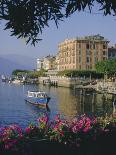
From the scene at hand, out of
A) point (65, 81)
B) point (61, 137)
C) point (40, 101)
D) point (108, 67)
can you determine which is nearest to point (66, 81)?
point (65, 81)

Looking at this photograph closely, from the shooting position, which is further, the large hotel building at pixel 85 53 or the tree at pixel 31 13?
the large hotel building at pixel 85 53

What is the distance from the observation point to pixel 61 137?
37.9 feet

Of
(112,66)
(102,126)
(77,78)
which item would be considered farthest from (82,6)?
(77,78)

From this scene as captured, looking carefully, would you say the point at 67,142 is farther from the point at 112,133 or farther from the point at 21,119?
the point at 21,119

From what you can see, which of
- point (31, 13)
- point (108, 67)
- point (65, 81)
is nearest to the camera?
point (31, 13)

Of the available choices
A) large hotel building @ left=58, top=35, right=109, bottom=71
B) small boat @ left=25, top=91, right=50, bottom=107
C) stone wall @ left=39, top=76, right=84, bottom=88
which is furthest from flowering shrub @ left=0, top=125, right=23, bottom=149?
large hotel building @ left=58, top=35, right=109, bottom=71

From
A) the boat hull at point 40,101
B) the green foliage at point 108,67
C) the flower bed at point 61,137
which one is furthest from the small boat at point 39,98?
the flower bed at point 61,137

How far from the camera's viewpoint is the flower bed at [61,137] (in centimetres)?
1060

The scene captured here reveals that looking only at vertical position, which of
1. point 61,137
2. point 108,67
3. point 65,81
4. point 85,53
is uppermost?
point 85,53

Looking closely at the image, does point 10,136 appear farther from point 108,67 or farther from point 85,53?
point 85,53

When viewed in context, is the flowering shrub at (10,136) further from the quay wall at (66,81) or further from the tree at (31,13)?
the quay wall at (66,81)

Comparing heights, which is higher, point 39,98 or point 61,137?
point 61,137

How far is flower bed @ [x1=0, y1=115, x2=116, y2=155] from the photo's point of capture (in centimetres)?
1060

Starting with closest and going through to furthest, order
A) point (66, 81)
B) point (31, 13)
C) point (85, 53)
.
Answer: point (31, 13) → point (66, 81) → point (85, 53)
